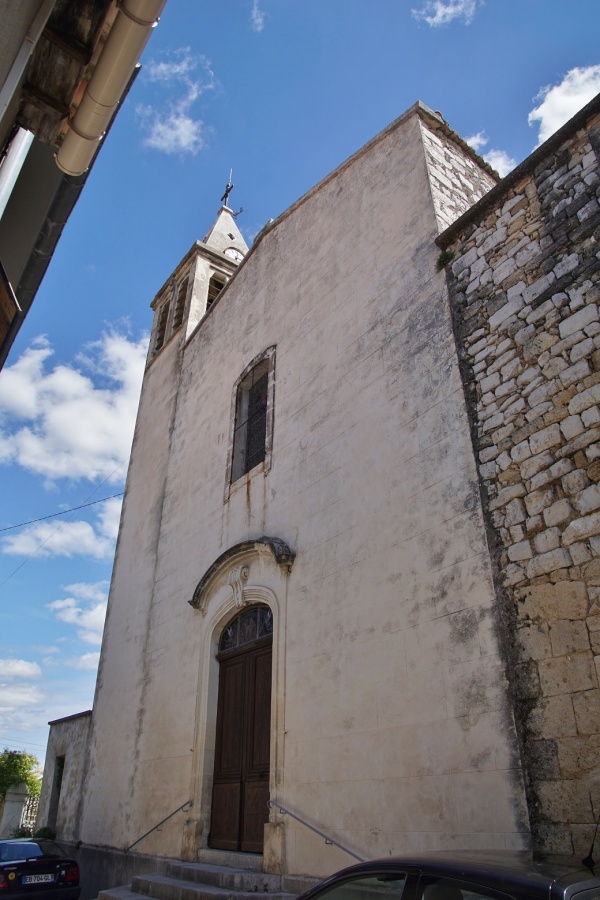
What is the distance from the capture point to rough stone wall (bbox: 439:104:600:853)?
3975mm

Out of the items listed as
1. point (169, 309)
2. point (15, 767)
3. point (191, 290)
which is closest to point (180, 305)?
point (191, 290)

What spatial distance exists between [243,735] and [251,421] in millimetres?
4471

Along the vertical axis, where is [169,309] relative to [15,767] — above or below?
above

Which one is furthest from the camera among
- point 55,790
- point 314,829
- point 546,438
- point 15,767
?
point 15,767

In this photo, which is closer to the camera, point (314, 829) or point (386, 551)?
point (314, 829)

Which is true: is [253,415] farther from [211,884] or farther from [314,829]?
[211,884]

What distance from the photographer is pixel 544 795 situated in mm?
3959

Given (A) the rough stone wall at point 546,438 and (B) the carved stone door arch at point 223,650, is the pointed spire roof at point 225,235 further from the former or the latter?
(A) the rough stone wall at point 546,438

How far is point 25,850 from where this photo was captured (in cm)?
777

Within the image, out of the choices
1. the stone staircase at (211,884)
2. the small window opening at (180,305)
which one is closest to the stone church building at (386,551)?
the stone staircase at (211,884)

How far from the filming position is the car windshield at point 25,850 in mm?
7605

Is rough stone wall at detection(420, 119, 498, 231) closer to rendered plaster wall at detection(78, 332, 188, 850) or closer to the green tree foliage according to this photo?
rendered plaster wall at detection(78, 332, 188, 850)

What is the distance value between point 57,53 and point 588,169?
4227mm

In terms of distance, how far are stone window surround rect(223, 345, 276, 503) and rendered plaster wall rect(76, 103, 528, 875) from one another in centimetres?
9
